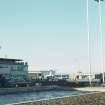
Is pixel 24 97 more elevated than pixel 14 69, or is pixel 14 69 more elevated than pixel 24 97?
pixel 14 69

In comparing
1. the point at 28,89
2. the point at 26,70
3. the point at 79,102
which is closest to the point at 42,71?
the point at 26,70

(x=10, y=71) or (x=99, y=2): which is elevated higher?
(x=99, y=2)

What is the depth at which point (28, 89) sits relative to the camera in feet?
256

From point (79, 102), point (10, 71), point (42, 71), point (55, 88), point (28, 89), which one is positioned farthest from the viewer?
point (42, 71)

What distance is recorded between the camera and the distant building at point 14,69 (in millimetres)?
117425

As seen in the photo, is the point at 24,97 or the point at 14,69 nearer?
the point at 24,97

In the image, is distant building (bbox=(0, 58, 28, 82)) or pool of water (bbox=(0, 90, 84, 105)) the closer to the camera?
pool of water (bbox=(0, 90, 84, 105))

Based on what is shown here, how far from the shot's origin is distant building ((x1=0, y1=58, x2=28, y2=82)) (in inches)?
4623

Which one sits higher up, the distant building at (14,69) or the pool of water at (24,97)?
the distant building at (14,69)

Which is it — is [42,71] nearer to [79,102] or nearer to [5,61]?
[5,61]

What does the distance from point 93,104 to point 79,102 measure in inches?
58.5

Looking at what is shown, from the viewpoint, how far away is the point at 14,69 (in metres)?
122

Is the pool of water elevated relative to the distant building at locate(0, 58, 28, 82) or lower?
lower

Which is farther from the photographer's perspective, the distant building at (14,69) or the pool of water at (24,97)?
the distant building at (14,69)
